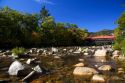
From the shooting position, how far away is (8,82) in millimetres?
13438

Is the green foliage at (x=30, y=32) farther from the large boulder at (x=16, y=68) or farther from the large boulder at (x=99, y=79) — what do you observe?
the large boulder at (x=99, y=79)

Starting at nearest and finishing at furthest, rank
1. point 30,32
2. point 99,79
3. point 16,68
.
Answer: point 99,79, point 16,68, point 30,32

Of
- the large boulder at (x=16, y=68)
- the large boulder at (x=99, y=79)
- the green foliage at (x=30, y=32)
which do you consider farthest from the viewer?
the green foliage at (x=30, y=32)

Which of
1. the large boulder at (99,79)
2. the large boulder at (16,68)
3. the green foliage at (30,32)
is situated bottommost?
the large boulder at (99,79)

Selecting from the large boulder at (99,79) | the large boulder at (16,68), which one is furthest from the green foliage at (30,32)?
the large boulder at (99,79)

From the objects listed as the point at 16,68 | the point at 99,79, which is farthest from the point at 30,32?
the point at 99,79

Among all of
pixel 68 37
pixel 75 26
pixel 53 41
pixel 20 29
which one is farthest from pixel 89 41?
pixel 20 29

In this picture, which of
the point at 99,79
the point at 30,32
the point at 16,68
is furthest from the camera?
the point at 30,32

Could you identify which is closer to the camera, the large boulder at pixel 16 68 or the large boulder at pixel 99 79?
the large boulder at pixel 99 79

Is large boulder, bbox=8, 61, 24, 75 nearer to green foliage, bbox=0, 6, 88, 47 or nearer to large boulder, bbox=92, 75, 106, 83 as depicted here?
large boulder, bbox=92, 75, 106, 83

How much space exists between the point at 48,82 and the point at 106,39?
104352 mm

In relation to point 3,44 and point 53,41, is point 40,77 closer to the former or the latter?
point 3,44

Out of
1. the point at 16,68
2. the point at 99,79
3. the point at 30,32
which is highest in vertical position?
the point at 30,32

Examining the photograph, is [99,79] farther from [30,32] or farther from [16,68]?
[30,32]
